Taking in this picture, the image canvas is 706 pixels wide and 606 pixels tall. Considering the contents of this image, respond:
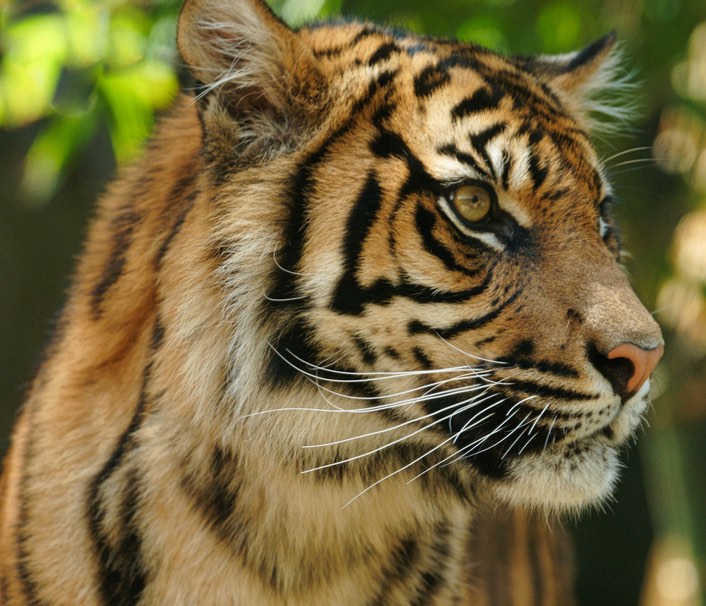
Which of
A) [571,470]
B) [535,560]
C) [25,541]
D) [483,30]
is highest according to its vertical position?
[483,30]

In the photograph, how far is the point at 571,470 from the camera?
212 cm

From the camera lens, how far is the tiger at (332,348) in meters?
2.08

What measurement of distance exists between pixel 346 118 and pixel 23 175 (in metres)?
4.77

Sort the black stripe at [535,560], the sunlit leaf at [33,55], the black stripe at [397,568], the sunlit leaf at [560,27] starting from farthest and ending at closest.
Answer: the sunlit leaf at [560,27] → the sunlit leaf at [33,55] → the black stripe at [535,560] → the black stripe at [397,568]

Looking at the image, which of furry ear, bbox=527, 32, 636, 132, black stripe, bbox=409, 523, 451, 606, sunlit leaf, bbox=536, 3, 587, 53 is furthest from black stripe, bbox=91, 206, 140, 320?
sunlit leaf, bbox=536, 3, 587, 53

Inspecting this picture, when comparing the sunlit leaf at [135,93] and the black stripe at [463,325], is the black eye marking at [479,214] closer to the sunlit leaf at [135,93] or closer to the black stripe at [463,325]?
the black stripe at [463,325]

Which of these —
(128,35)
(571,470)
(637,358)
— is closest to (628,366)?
(637,358)

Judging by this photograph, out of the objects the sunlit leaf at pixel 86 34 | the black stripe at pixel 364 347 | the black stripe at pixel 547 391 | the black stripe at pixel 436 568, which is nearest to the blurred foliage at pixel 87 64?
the sunlit leaf at pixel 86 34

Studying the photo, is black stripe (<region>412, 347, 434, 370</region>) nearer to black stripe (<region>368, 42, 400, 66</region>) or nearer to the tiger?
the tiger

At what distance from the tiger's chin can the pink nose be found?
0.11 metres

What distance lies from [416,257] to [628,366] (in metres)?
0.46

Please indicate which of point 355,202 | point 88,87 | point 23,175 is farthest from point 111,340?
point 23,175

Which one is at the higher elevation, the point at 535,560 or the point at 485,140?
the point at 485,140

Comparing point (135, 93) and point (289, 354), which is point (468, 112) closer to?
point (289, 354)
